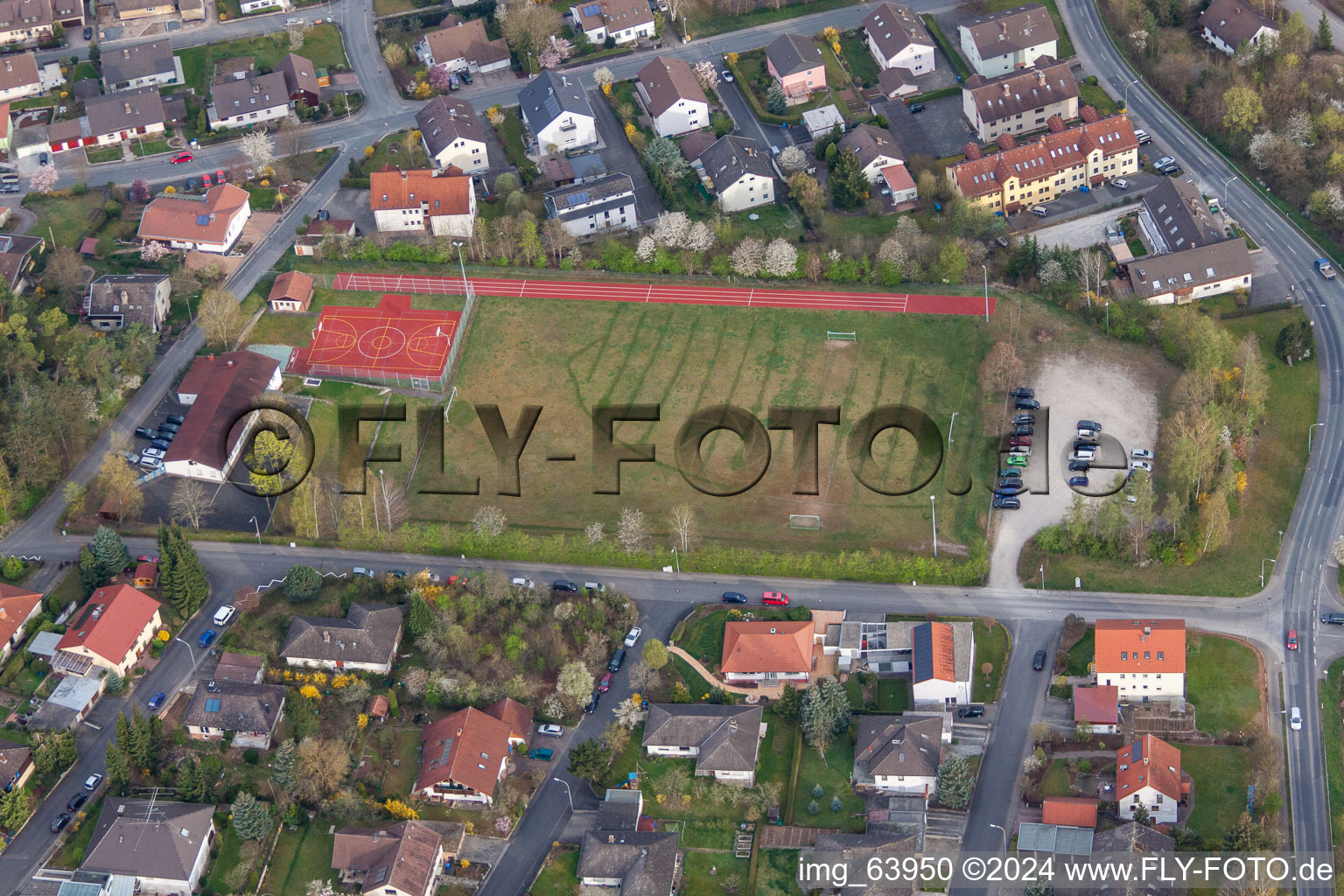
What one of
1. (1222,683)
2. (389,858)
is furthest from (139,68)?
(1222,683)

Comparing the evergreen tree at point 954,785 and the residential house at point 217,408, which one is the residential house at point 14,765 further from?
the evergreen tree at point 954,785

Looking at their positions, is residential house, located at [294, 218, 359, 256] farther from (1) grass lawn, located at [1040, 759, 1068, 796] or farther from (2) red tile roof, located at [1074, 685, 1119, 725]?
(1) grass lawn, located at [1040, 759, 1068, 796]

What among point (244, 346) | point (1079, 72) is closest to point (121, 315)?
point (244, 346)

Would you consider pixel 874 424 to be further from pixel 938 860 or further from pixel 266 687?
pixel 266 687

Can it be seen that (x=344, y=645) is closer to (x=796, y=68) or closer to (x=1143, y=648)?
(x=1143, y=648)

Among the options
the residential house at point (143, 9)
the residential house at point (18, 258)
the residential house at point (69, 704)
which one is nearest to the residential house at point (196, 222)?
the residential house at point (18, 258)

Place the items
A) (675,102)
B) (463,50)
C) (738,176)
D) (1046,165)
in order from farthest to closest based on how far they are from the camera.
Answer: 1. (463,50)
2. (675,102)
3. (738,176)
4. (1046,165)
